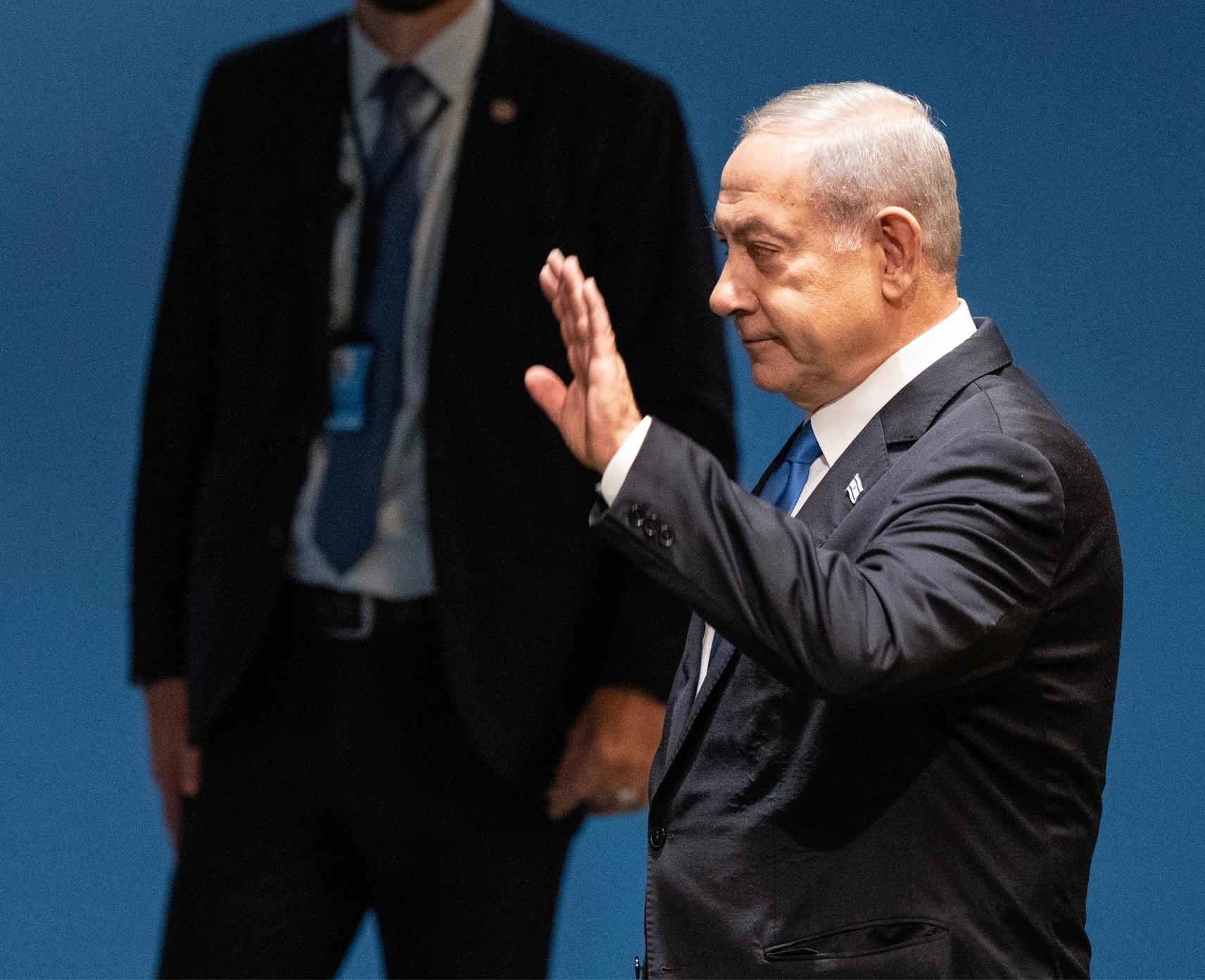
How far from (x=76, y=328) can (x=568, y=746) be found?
1163mm

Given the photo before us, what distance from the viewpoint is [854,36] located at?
9.10 feet

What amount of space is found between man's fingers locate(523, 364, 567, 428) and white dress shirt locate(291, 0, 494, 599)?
0.78 meters

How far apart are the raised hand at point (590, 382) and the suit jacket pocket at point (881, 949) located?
43 cm

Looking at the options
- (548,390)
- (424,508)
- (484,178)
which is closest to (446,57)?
(484,178)

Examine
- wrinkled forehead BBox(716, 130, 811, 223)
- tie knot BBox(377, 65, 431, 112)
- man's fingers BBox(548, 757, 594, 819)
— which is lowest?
man's fingers BBox(548, 757, 594, 819)

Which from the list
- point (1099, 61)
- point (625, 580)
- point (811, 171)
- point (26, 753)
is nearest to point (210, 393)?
point (625, 580)

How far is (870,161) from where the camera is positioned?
147 centimetres

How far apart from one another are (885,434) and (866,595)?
25 cm

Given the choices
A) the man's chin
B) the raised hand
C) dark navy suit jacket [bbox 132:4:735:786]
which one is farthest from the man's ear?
the man's chin

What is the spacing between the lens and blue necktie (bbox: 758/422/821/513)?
5.17ft

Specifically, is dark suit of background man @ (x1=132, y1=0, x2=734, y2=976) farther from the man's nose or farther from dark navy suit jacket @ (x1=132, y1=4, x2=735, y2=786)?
the man's nose

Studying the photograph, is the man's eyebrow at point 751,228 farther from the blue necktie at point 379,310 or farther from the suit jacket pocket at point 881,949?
the blue necktie at point 379,310

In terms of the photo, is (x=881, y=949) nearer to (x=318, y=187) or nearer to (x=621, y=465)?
(x=621, y=465)

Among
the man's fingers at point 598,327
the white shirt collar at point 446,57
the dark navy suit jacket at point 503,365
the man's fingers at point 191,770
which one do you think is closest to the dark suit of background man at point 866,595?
the man's fingers at point 598,327
